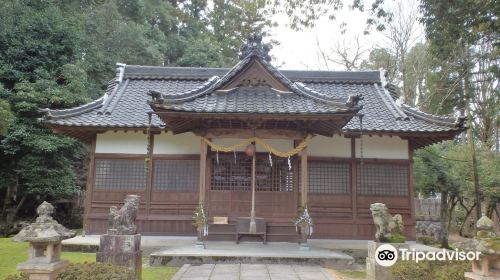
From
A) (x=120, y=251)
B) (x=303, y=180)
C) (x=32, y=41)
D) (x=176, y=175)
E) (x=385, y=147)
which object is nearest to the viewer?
(x=120, y=251)

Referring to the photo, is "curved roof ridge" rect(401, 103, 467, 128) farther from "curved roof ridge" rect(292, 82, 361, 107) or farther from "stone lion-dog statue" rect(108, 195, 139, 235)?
"stone lion-dog statue" rect(108, 195, 139, 235)

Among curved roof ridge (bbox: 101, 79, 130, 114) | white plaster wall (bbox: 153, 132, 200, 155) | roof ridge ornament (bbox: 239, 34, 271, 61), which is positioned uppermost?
roof ridge ornament (bbox: 239, 34, 271, 61)

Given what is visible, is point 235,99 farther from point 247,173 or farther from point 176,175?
point 176,175

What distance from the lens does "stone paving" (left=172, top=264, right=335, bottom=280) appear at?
8383mm

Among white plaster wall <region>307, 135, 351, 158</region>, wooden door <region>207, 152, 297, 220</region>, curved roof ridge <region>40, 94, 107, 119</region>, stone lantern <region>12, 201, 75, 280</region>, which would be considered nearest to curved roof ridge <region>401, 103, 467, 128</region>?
white plaster wall <region>307, 135, 351, 158</region>

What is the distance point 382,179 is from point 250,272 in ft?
20.8

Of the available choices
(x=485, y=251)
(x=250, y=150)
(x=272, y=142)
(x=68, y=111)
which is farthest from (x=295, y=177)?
(x=68, y=111)

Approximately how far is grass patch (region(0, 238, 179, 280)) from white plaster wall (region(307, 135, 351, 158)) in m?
6.02

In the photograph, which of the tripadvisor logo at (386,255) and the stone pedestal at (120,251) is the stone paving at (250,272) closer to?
the stone pedestal at (120,251)

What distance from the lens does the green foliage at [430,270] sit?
694cm

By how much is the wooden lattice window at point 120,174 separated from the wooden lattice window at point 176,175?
46 centimetres

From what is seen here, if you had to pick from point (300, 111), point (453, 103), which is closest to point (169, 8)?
point (453, 103)

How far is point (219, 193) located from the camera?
40.0 ft

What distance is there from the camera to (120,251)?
25.8 ft
